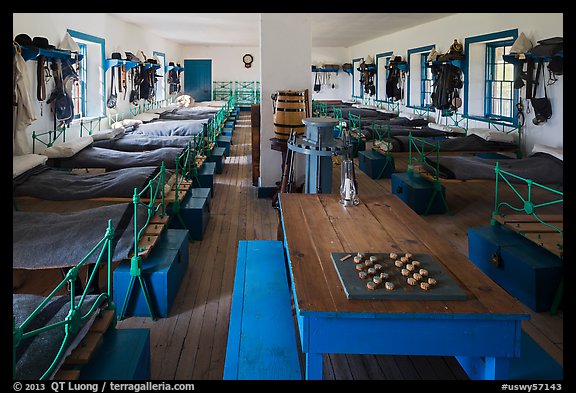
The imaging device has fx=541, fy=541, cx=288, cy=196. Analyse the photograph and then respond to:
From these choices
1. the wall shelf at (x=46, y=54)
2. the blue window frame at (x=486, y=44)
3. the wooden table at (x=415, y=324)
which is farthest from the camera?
the blue window frame at (x=486, y=44)

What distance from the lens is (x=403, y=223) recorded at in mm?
2404

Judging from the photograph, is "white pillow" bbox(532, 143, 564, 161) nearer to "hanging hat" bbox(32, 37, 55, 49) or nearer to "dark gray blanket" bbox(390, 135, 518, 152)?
"dark gray blanket" bbox(390, 135, 518, 152)

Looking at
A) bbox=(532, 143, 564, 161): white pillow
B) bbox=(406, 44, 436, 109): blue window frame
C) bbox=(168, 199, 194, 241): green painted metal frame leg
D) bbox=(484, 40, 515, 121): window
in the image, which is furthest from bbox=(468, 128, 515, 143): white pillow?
bbox=(168, 199, 194, 241): green painted metal frame leg

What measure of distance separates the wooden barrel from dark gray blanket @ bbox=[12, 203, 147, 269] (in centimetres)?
181

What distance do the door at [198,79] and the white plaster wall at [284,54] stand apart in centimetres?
1091

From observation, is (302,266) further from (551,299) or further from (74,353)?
(551,299)

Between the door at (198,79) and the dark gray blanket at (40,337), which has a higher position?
the door at (198,79)

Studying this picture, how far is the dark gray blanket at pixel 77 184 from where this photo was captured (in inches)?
161

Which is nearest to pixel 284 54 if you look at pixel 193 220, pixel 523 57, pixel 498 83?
pixel 193 220

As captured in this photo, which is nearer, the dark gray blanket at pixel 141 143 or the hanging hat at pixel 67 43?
the hanging hat at pixel 67 43

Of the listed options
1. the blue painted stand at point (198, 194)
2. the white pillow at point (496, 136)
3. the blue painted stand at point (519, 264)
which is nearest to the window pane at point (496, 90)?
the white pillow at point (496, 136)

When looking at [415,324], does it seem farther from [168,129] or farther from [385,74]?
[385,74]

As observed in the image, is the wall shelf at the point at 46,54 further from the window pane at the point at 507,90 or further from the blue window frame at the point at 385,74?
the blue window frame at the point at 385,74
